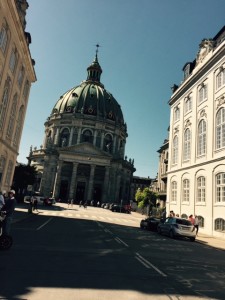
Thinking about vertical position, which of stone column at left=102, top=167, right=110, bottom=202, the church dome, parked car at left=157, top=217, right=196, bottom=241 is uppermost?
the church dome

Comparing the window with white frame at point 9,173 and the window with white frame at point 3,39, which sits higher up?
the window with white frame at point 3,39

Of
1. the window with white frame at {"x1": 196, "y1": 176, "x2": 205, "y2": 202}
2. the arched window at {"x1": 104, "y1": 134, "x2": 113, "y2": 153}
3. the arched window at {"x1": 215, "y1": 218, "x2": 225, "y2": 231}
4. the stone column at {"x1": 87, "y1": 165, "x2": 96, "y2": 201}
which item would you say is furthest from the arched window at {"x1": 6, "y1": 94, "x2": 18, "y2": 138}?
the arched window at {"x1": 104, "y1": 134, "x2": 113, "y2": 153}

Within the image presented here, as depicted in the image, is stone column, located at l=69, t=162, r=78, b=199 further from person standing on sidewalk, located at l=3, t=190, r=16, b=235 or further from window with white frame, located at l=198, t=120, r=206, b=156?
person standing on sidewalk, located at l=3, t=190, r=16, b=235

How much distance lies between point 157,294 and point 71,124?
86.4 metres

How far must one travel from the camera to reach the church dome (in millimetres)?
92812

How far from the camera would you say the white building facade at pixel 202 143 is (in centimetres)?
2525

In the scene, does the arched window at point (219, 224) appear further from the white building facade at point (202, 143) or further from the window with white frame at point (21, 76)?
the window with white frame at point (21, 76)

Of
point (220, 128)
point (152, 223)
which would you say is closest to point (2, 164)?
point (152, 223)

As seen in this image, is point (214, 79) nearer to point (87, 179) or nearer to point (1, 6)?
point (1, 6)

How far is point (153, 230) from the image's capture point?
24656 mm

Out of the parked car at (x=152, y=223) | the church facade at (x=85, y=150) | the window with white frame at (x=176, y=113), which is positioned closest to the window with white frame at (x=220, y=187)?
the parked car at (x=152, y=223)

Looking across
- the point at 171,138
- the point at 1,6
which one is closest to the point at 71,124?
the point at 171,138

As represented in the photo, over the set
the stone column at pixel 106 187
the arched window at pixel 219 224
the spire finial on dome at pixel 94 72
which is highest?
the spire finial on dome at pixel 94 72

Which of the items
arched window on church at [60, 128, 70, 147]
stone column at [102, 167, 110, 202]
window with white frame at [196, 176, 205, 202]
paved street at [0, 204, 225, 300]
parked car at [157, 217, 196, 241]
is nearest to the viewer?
paved street at [0, 204, 225, 300]
